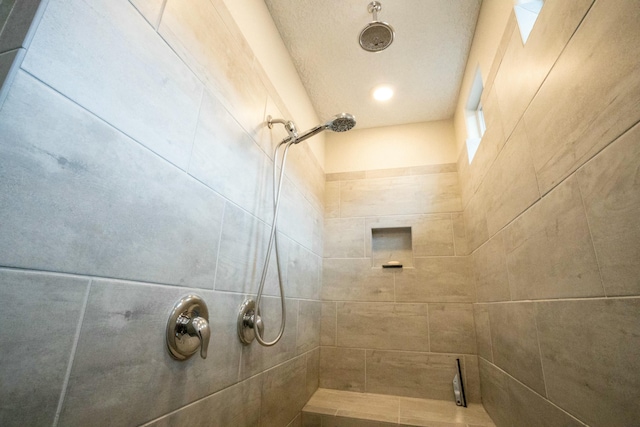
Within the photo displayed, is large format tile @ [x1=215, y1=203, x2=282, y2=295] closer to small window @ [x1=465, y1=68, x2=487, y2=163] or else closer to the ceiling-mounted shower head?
the ceiling-mounted shower head

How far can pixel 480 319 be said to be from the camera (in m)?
1.55

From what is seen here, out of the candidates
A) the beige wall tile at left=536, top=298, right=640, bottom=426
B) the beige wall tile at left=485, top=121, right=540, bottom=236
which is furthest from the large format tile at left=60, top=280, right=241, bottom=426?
the beige wall tile at left=485, top=121, right=540, bottom=236

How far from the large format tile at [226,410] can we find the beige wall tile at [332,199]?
121 centimetres

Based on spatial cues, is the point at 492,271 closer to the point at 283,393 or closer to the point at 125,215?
the point at 283,393

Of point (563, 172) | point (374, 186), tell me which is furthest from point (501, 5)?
point (374, 186)

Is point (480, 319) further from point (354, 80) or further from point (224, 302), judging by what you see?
point (354, 80)

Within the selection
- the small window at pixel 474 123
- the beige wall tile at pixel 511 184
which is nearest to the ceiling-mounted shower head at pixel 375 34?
the small window at pixel 474 123

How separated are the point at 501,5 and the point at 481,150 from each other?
1.95ft

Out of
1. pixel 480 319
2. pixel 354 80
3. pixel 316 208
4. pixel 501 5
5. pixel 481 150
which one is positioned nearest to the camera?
pixel 501 5

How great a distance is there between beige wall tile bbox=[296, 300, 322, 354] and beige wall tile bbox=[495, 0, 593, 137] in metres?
1.26

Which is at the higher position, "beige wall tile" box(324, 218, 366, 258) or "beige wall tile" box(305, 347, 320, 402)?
"beige wall tile" box(324, 218, 366, 258)

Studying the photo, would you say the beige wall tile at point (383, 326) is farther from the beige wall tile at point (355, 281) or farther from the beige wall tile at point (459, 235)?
the beige wall tile at point (459, 235)

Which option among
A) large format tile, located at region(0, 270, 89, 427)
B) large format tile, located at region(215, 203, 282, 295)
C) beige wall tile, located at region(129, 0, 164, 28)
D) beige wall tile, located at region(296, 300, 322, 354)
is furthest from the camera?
beige wall tile, located at region(296, 300, 322, 354)

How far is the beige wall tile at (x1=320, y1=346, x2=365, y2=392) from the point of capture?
1751mm
